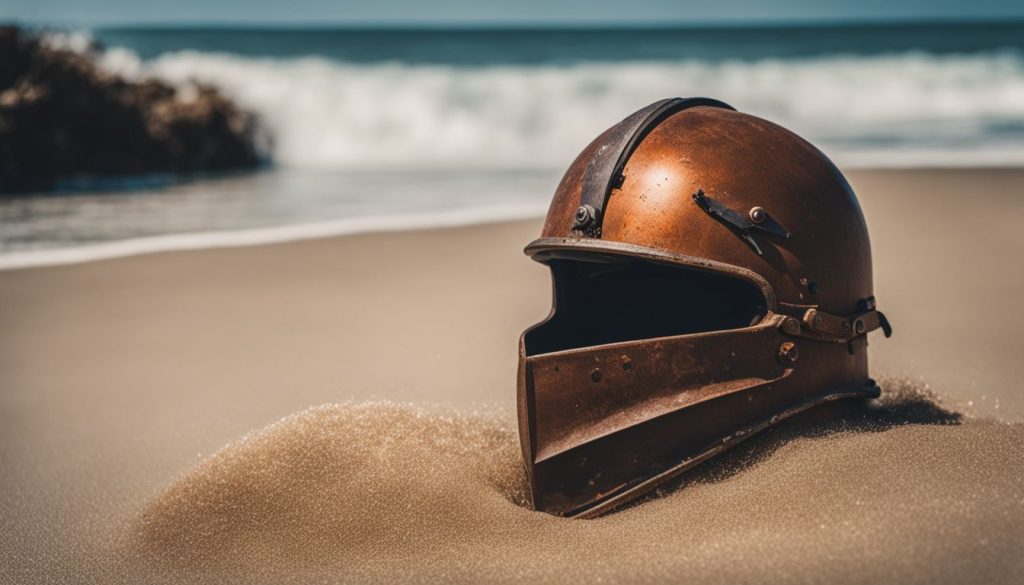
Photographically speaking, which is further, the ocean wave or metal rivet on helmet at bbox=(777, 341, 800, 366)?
the ocean wave

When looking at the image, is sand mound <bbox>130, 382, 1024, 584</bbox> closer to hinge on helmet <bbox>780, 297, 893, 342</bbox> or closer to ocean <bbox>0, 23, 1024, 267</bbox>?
hinge on helmet <bbox>780, 297, 893, 342</bbox>

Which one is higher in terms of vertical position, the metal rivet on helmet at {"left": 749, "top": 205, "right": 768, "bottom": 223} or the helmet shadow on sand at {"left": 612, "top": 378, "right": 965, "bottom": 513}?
the metal rivet on helmet at {"left": 749, "top": 205, "right": 768, "bottom": 223}

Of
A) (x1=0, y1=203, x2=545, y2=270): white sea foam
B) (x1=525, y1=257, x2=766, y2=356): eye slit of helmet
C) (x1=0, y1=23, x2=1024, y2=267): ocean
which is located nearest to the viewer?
(x1=525, y1=257, x2=766, y2=356): eye slit of helmet

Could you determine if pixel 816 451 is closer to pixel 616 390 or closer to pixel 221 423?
pixel 616 390

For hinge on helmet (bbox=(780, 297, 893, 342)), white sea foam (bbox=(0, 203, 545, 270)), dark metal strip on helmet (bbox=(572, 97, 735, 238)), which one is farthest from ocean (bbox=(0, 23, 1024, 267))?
hinge on helmet (bbox=(780, 297, 893, 342))

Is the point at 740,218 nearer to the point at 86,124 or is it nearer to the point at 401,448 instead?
the point at 401,448

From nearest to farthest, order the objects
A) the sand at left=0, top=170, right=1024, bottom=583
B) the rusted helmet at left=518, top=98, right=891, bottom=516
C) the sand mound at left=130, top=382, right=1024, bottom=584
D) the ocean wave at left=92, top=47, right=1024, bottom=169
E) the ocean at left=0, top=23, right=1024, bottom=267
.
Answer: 1. the sand mound at left=130, top=382, right=1024, bottom=584
2. the sand at left=0, top=170, right=1024, bottom=583
3. the rusted helmet at left=518, top=98, right=891, bottom=516
4. the ocean at left=0, top=23, right=1024, bottom=267
5. the ocean wave at left=92, top=47, right=1024, bottom=169

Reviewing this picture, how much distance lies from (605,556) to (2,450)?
102 inches

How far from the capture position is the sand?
94.2 inches

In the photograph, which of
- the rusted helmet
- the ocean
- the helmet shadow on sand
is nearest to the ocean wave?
the ocean

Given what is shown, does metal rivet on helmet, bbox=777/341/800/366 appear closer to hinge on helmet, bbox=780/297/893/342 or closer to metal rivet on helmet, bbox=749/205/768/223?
hinge on helmet, bbox=780/297/893/342

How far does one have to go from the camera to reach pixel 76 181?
36.3ft

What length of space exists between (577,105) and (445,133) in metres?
3.30

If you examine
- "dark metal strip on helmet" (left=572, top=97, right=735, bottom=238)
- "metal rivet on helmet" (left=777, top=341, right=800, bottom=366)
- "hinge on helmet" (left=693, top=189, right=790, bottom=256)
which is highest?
"dark metal strip on helmet" (left=572, top=97, right=735, bottom=238)
